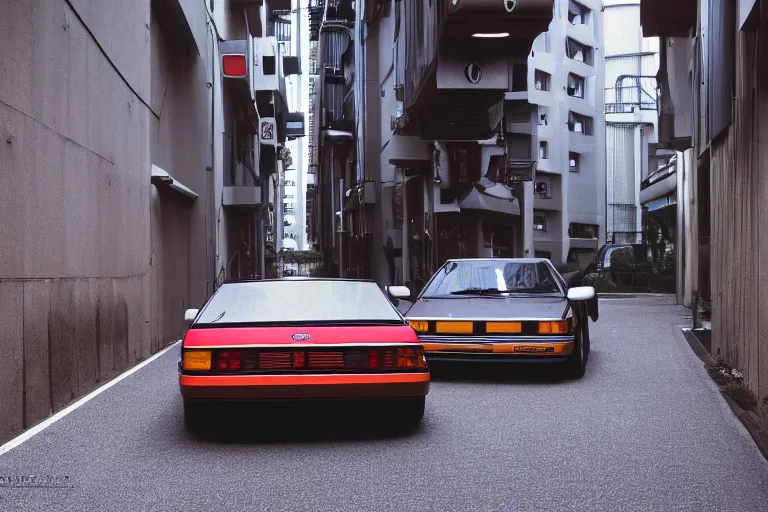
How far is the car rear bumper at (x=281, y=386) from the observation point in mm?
6520

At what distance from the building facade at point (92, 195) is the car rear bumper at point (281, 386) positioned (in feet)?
5.13

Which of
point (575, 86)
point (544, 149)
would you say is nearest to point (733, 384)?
point (544, 149)

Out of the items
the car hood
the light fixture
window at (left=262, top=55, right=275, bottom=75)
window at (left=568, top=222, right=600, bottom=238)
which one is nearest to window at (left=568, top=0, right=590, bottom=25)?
window at (left=568, top=222, right=600, bottom=238)

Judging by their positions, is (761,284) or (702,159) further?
(702,159)

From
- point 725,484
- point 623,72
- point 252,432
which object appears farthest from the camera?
point 623,72

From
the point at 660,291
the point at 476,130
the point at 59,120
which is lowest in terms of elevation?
the point at 660,291

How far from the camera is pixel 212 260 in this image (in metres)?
27.4

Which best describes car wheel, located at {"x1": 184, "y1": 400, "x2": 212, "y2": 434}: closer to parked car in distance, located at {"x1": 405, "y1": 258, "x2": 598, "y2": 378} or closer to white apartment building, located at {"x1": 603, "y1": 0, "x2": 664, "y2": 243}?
parked car in distance, located at {"x1": 405, "y1": 258, "x2": 598, "y2": 378}

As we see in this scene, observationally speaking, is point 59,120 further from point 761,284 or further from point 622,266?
point 622,266

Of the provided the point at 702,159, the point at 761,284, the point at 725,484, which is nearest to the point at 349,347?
the point at 725,484

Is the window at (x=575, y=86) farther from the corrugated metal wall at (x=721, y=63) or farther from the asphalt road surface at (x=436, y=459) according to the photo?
the asphalt road surface at (x=436, y=459)

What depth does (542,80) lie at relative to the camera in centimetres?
5341

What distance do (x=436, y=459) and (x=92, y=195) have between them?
18.6 feet

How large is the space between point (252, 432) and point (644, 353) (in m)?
7.49
